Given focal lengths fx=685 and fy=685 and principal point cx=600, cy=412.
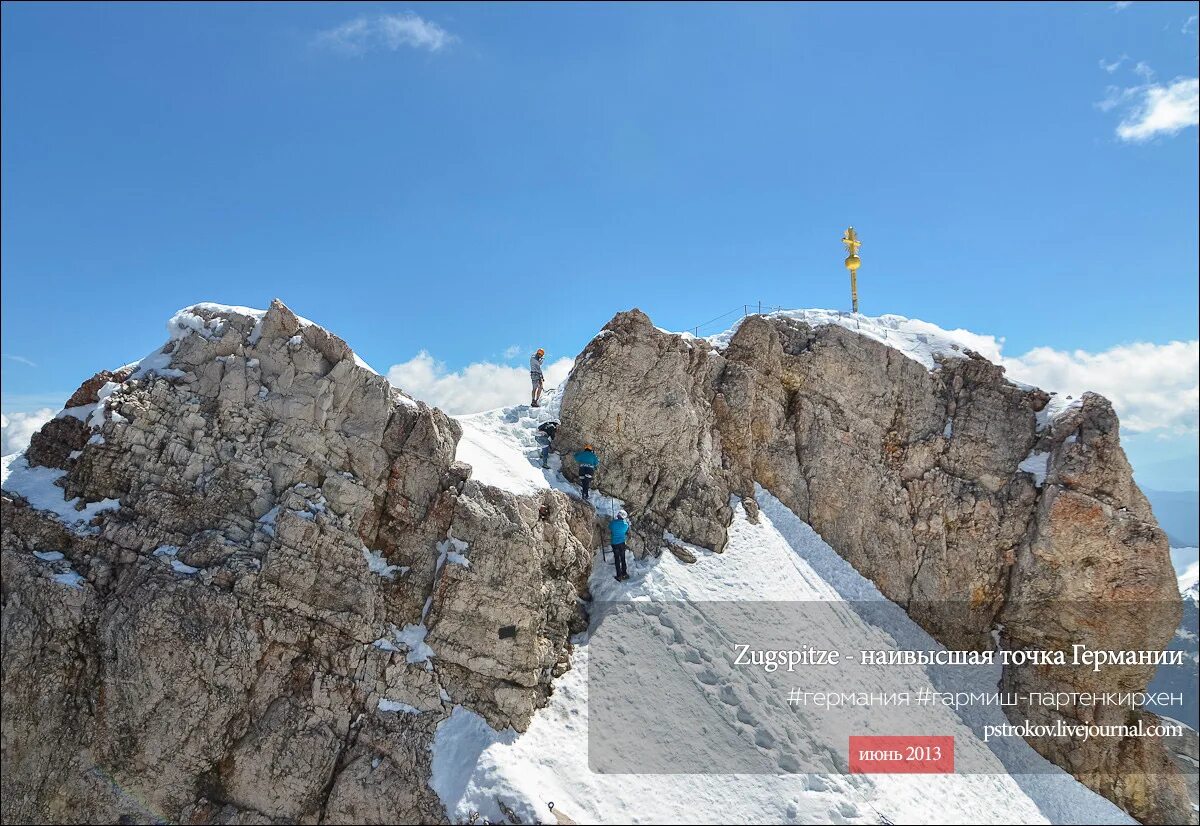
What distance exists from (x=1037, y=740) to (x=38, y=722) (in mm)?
25691

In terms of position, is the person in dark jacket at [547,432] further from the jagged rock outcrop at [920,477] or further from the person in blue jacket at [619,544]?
the person in blue jacket at [619,544]

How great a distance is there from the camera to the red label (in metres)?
16.2

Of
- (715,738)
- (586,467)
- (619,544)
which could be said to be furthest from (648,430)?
(715,738)

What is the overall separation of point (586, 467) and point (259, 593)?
951 cm

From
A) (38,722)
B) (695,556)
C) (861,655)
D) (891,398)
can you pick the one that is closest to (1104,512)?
(891,398)

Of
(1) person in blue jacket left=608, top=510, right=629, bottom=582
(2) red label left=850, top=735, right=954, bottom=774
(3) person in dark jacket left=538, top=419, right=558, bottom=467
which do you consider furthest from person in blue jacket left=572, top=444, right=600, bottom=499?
(2) red label left=850, top=735, right=954, bottom=774

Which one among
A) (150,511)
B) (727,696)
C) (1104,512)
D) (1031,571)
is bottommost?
(727,696)

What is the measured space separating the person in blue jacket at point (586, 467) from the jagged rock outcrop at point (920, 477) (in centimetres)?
75

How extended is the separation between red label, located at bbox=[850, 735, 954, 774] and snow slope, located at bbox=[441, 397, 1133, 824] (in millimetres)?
305

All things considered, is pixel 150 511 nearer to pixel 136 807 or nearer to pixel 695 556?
pixel 136 807

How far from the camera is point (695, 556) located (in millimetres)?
20656

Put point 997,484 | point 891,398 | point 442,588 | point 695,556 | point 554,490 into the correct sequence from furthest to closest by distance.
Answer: point 891,398
point 997,484
point 695,556
point 554,490
point 442,588

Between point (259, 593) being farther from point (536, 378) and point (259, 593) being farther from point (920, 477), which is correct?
point (920, 477)

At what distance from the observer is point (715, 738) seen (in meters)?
15.5
